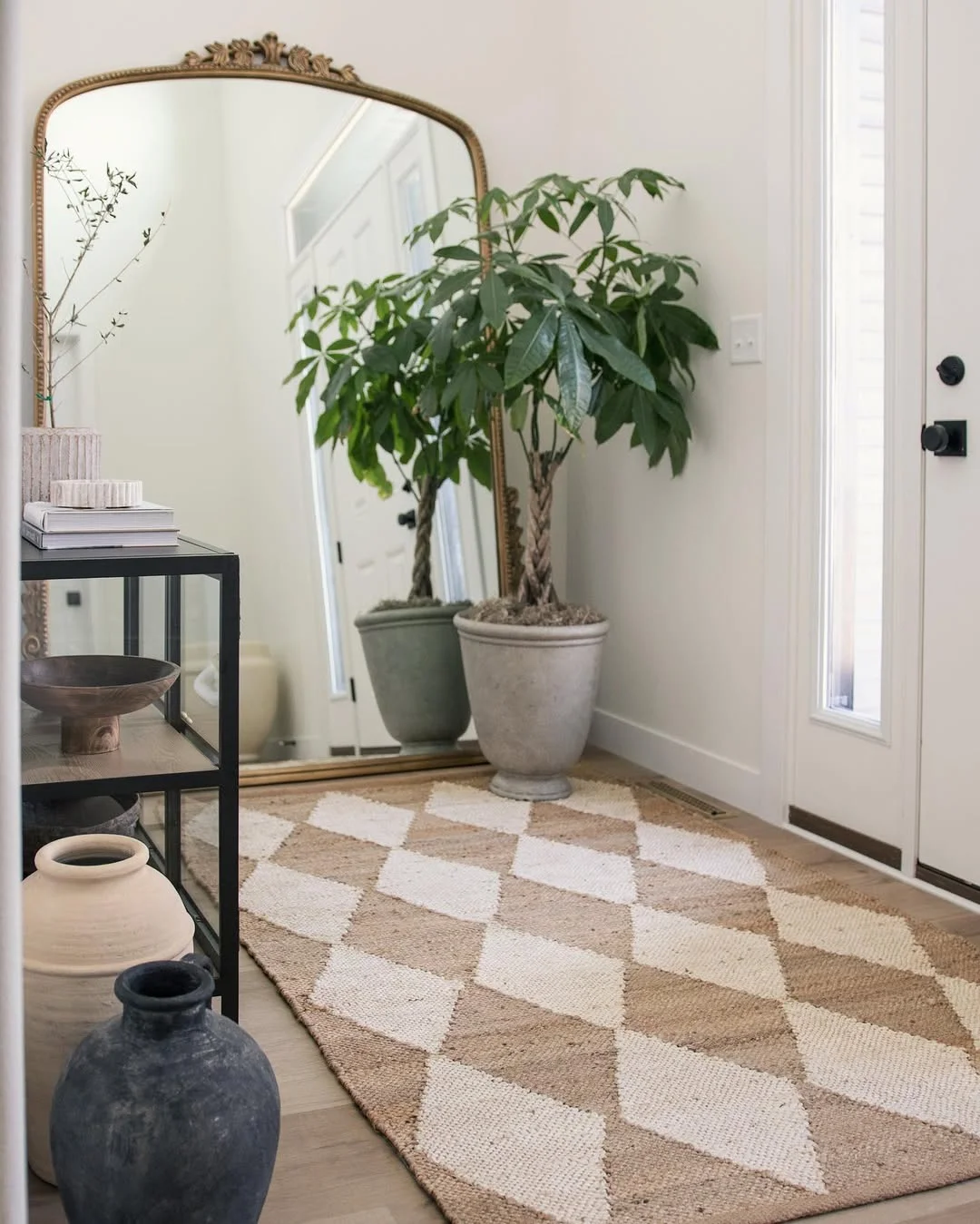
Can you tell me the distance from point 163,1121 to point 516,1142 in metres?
0.48

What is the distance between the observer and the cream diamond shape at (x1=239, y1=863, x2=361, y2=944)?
219cm

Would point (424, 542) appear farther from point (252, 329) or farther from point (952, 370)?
point (952, 370)

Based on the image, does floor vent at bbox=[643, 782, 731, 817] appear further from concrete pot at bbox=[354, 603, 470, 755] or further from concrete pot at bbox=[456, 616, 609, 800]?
concrete pot at bbox=[354, 603, 470, 755]

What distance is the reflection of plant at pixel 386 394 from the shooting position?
3084mm

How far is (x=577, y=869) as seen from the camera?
8.21 ft

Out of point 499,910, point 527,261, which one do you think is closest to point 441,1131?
point 499,910

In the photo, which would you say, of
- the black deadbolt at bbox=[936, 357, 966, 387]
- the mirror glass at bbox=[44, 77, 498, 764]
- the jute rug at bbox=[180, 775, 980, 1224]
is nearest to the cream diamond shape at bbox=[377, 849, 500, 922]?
the jute rug at bbox=[180, 775, 980, 1224]

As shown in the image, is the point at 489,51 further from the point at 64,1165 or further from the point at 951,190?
the point at 64,1165

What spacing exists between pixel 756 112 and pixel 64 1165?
2436 mm

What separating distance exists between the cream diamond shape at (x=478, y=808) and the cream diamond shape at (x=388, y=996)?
0.79 metres

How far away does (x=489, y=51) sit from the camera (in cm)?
355

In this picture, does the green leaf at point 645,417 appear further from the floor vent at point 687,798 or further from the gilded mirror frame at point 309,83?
the floor vent at point 687,798

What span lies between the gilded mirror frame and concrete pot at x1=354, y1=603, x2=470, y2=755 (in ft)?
0.22

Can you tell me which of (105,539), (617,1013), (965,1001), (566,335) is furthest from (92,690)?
(566,335)
